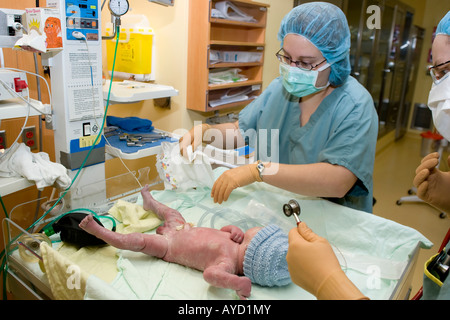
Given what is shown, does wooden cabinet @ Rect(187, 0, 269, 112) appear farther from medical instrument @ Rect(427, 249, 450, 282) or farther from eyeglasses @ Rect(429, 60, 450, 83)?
medical instrument @ Rect(427, 249, 450, 282)

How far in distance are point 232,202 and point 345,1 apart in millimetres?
2608

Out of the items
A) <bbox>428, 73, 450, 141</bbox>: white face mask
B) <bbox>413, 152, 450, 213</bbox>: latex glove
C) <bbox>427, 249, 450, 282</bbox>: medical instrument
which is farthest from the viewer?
<bbox>413, 152, 450, 213</bbox>: latex glove

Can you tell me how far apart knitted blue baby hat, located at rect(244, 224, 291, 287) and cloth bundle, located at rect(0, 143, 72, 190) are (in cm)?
86

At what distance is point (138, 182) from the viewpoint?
1744mm

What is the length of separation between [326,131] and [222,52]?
1477mm

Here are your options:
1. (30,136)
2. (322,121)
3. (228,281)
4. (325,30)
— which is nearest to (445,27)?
(325,30)

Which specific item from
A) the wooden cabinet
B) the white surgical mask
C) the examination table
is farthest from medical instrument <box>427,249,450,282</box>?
the wooden cabinet

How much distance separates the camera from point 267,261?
3.75 ft

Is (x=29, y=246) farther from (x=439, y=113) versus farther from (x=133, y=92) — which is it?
(x=439, y=113)

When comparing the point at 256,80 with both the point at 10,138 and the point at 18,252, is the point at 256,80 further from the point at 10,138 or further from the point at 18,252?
the point at 18,252

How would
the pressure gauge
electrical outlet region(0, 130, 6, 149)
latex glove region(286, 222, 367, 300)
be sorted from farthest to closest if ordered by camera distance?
electrical outlet region(0, 130, 6, 149)
the pressure gauge
latex glove region(286, 222, 367, 300)

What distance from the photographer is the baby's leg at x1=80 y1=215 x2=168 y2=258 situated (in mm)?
1168

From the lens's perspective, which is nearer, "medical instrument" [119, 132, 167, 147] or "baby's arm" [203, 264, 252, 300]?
"baby's arm" [203, 264, 252, 300]

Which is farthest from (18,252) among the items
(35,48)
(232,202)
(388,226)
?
(388,226)
